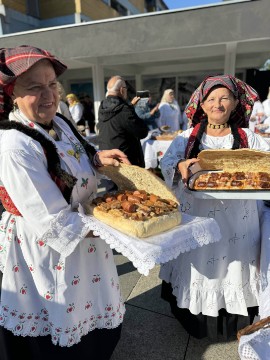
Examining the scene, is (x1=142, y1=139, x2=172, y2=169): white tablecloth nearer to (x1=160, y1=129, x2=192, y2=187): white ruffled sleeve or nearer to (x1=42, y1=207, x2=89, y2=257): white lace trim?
(x1=160, y1=129, x2=192, y2=187): white ruffled sleeve

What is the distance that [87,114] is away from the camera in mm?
9344

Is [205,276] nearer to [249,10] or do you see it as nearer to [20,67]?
[20,67]

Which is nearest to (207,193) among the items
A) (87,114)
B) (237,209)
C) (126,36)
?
(237,209)

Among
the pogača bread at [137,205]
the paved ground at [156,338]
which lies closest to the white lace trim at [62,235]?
the pogača bread at [137,205]

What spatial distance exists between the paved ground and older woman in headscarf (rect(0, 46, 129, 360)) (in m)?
0.45

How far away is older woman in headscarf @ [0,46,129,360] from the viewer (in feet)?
3.91

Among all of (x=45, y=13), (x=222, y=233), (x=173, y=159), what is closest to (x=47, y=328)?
(x=222, y=233)

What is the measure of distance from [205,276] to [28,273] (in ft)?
3.80

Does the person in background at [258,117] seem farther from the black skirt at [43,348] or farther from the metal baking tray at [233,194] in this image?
the black skirt at [43,348]

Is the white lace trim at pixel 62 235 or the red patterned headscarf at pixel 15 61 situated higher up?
the red patterned headscarf at pixel 15 61

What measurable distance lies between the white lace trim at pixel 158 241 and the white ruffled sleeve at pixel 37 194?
0.38 feet

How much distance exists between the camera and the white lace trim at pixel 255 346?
2.90 ft

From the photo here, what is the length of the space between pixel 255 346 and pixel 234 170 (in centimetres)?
121

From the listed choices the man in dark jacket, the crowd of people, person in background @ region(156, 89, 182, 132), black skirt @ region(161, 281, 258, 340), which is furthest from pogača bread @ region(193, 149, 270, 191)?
person in background @ region(156, 89, 182, 132)
